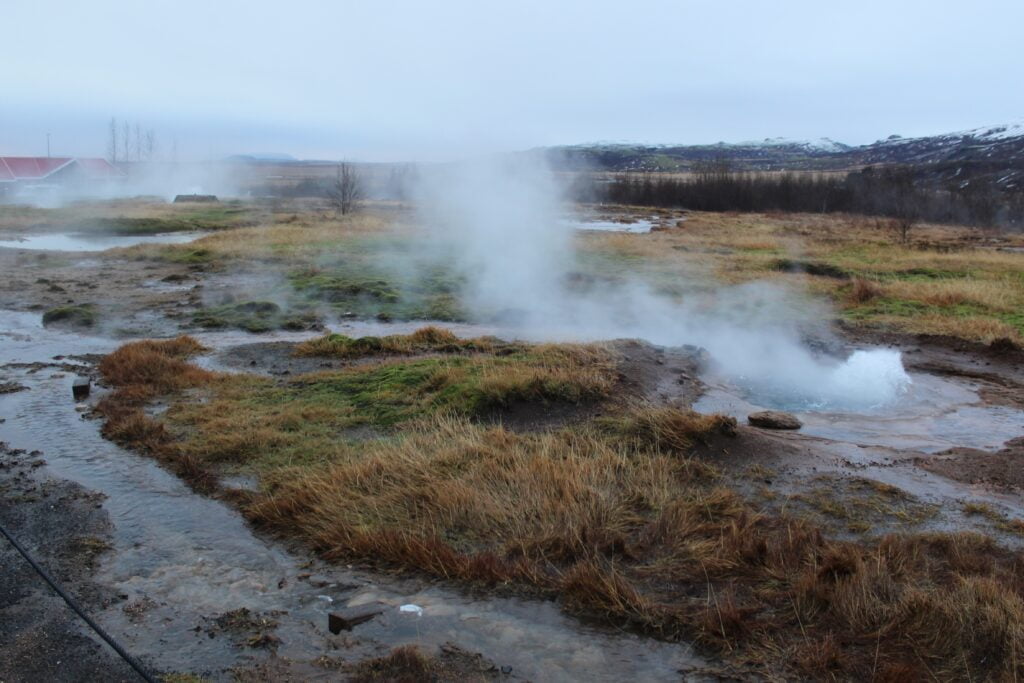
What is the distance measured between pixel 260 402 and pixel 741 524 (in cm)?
589

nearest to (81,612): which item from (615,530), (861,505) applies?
(615,530)

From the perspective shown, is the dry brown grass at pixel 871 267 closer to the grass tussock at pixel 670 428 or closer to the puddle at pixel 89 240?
the grass tussock at pixel 670 428

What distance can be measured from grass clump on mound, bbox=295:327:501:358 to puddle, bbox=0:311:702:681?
4.82m

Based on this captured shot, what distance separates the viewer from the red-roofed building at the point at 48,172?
5675 centimetres

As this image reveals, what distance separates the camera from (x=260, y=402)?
9.20 m

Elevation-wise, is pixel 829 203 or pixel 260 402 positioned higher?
pixel 829 203

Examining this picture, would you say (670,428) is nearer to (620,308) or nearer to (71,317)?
(620,308)

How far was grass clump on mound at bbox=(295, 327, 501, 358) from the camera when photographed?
11.8m

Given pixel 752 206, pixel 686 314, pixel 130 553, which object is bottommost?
pixel 130 553

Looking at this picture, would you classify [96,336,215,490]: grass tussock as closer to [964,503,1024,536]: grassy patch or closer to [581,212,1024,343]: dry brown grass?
[964,503,1024,536]: grassy patch

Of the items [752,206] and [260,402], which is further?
[752,206]

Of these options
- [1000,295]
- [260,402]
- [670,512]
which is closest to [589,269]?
[1000,295]

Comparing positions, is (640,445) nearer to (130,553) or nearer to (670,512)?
(670,512)

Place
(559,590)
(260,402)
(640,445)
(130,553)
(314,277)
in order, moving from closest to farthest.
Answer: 1. (559,590)
2. (130,553)
3. (640,445)
4. (260,402)
5. (314,277)
